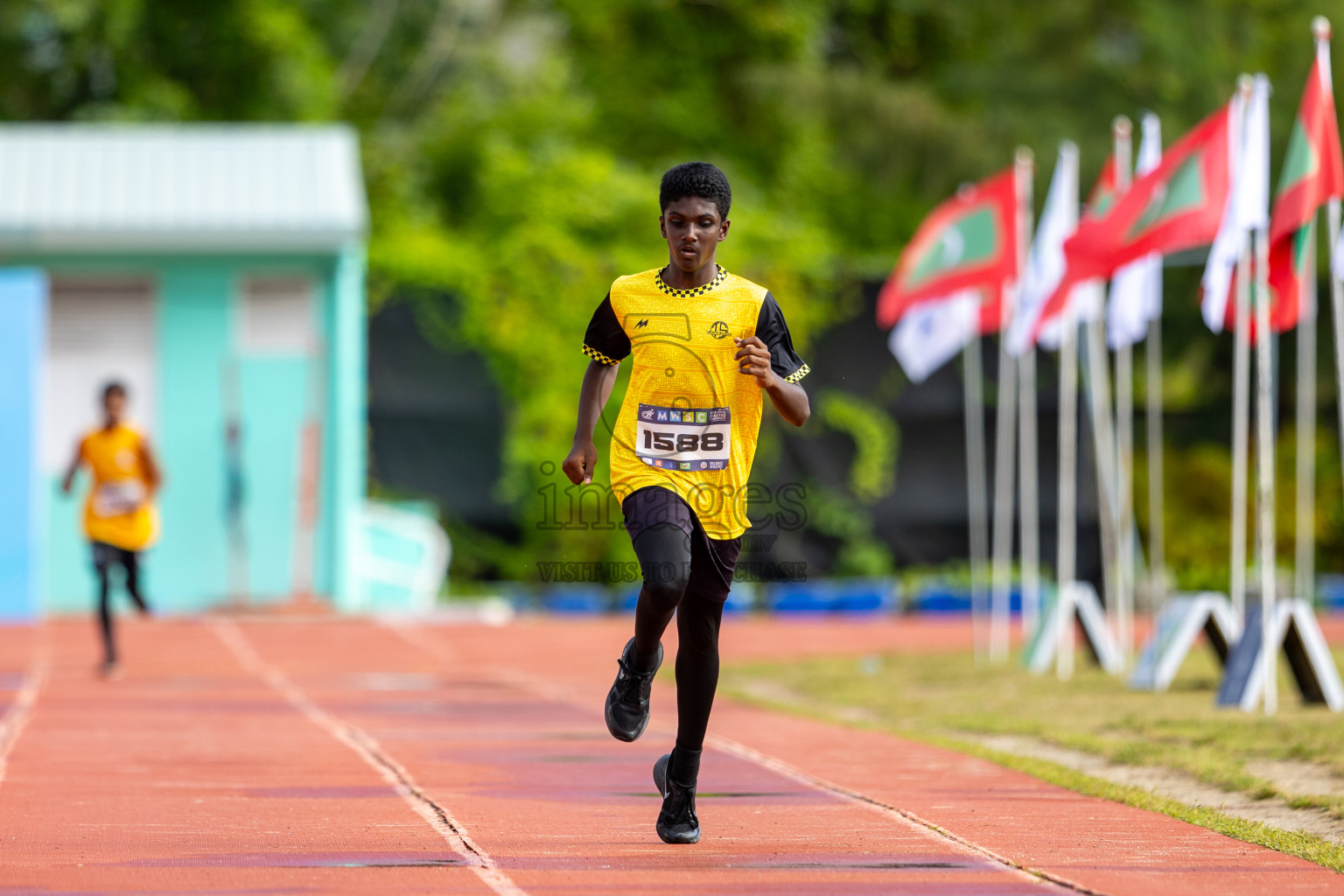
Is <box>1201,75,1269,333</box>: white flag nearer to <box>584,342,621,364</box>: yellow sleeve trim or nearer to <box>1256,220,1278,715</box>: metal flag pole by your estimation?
<box>1256,220,1278,715</box>: metal flag pole

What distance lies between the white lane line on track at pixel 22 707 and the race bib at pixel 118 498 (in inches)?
43.1

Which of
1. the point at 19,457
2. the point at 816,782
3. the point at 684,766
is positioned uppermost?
the point at 19,457

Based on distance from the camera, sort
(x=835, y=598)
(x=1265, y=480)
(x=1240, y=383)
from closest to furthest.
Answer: (x=1265, y=480) → (x=1240, y=383) → (x=835, y=598)

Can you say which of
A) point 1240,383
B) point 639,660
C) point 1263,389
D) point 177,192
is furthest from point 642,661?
point 177,192

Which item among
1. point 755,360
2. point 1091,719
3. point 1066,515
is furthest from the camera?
point 1066,515

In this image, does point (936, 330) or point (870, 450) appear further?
point (870, 450)

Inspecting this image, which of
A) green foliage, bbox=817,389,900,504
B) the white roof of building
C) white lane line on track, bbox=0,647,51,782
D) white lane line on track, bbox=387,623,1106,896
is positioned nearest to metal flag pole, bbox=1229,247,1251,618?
white lane line on track, bbox=387,623,1106,896

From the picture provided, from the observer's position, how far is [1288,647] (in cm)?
1016

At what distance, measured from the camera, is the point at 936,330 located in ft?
50.4

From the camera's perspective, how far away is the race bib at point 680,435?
577 centimetres

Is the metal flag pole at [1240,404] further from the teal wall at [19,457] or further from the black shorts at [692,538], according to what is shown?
the teal wall at [19,457]

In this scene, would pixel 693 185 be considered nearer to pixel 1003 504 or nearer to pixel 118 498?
pixel 118 498

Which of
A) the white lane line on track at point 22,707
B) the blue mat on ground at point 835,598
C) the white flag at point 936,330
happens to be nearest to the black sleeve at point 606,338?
the white lane line on track at point 22,707

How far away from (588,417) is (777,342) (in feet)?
2.00
